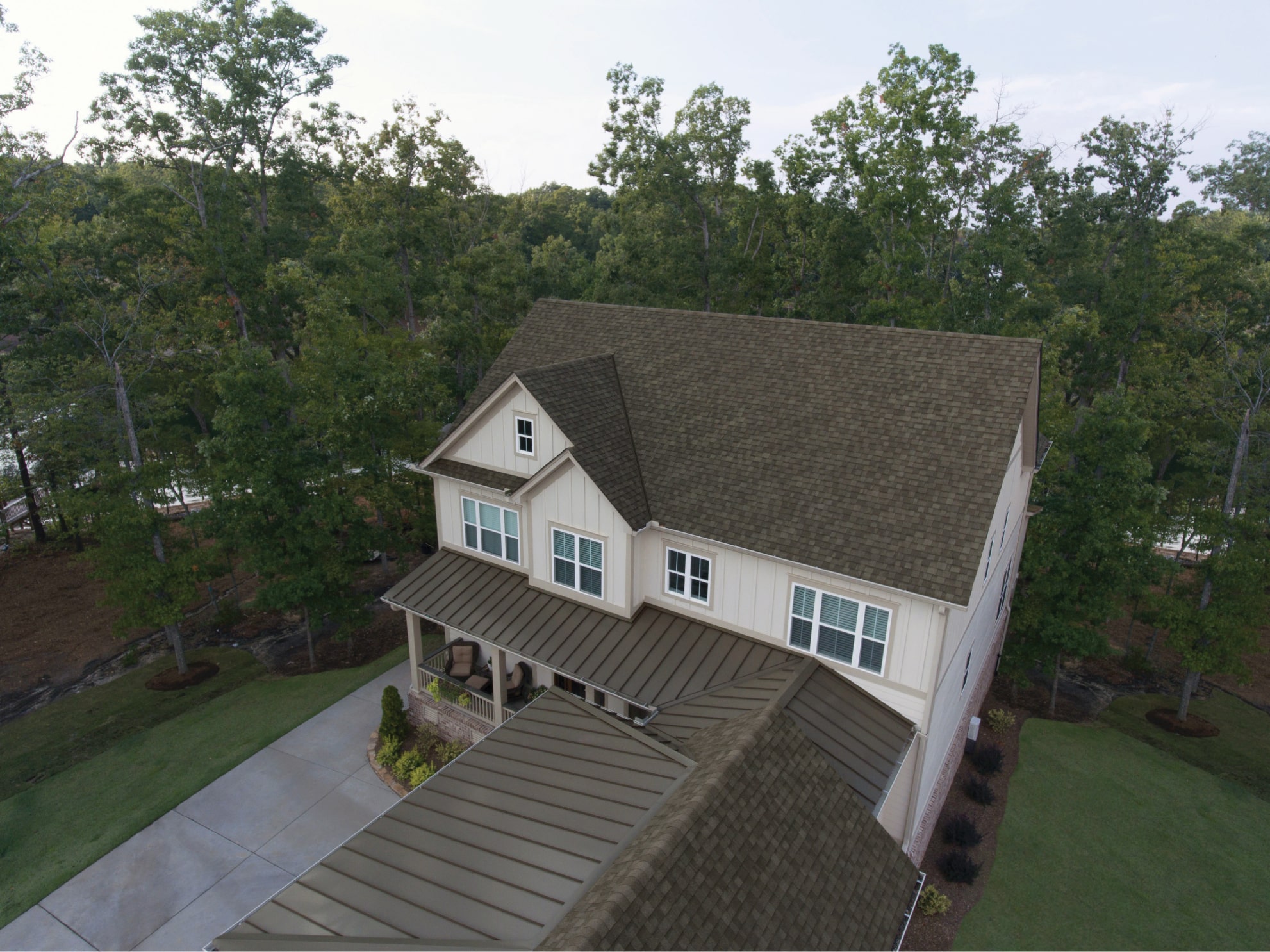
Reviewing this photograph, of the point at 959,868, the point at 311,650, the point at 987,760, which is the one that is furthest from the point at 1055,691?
Result: the point at 311,650

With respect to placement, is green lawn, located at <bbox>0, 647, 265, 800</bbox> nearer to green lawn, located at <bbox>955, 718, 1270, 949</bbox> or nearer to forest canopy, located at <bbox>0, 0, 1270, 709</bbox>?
forest canopy, located at <bbox>0, 0, 1270, 709</bbox>

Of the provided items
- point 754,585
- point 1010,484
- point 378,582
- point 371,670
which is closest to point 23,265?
point 378,582

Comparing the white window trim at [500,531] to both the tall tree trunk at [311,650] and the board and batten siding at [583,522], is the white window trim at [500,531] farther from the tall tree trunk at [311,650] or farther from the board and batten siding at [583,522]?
the tall tree trunk at [311,650]

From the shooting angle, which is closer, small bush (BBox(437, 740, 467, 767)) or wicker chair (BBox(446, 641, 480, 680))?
small bush (BBox(437, 740, 467, 767))

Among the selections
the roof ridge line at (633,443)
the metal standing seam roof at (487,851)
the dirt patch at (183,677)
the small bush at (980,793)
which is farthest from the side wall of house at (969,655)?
the dirt patch at (183,677)

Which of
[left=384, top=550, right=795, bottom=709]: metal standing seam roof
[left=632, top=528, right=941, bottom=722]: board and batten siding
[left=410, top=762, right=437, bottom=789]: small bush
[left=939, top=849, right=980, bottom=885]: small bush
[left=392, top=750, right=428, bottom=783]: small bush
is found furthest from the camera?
[left=392, top=750, right=428, bottom=783]: small bush

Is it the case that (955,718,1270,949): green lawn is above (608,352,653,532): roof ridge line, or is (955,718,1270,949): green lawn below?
below

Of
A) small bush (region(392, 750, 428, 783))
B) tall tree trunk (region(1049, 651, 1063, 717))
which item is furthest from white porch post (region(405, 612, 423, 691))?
tall tree trunk (region(1049, 651, 1063, 717))

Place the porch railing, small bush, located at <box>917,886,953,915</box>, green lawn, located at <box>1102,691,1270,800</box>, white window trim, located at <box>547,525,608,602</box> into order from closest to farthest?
small bush, located at <box>917,886,953,915</box>
white window trim, located at <box>547,525,608,602</box>
the porch railing
green lawn, located at <box>1102,691,1270,800</box>

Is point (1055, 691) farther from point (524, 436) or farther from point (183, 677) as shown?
point (183, 677)
